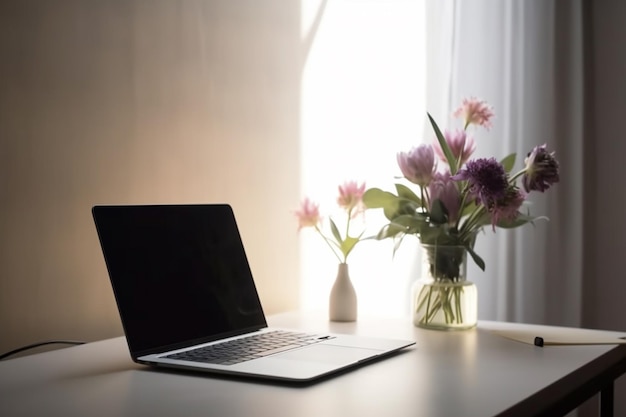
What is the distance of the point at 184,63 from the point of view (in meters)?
1.59

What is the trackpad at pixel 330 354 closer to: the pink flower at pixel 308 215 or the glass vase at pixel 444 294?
the glass vase at pixel 444 294

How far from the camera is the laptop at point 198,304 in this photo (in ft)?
3.66

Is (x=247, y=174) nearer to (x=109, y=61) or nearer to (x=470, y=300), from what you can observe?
(x=109, y=61)

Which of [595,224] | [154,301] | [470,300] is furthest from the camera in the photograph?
[595,224]

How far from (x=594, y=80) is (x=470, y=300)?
4.44 ft

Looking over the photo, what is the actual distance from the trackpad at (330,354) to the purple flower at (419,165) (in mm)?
443

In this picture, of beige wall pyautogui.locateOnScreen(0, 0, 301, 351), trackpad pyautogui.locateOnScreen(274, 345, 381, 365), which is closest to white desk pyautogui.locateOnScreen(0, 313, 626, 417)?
trackpad pyautogui.locateOnScreen(274, 345, 381, 365)

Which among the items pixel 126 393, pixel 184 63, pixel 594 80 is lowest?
pixel 126 393

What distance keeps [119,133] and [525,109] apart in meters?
1.34

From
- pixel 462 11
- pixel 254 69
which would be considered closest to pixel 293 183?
pixel 254 69

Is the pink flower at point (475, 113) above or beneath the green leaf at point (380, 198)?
above

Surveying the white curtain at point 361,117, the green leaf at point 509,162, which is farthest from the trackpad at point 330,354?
the white curtain at point 361,117

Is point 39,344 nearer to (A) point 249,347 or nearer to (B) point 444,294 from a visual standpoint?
(A) point 249,347

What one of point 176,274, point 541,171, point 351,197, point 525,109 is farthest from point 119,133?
point 525,109
